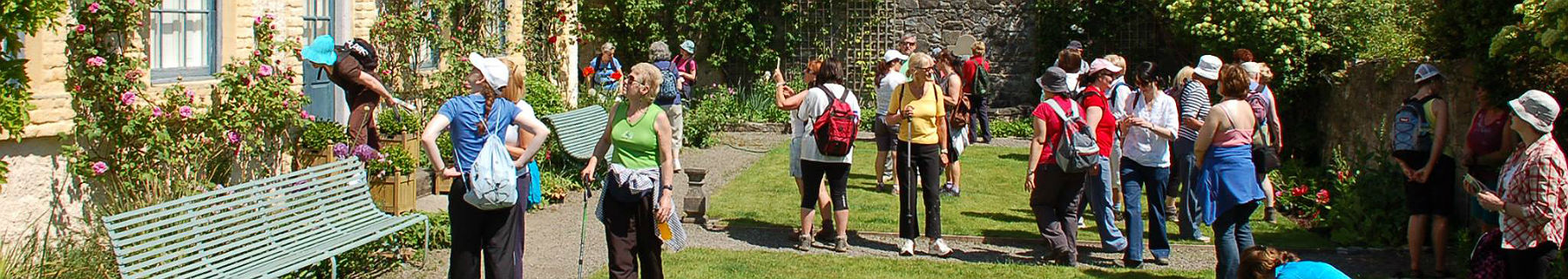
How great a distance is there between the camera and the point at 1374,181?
9.31 m

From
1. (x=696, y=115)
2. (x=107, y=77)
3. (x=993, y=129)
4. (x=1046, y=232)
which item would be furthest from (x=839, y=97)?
(x=993, y=129)

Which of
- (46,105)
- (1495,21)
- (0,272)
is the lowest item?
(0,272)

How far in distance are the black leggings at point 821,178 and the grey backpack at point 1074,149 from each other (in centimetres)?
129

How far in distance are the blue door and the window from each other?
147 centimetres

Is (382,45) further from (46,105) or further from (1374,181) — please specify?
(1374,181)

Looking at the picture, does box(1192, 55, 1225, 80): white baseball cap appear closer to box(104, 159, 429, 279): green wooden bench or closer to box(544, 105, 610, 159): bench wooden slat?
box(544, 105, 610, 159): bench wooden slat

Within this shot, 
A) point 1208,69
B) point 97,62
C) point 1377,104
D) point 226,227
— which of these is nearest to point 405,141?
point 97,62

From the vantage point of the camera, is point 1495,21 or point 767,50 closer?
point 1495,21

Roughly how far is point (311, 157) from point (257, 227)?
94.9 inches

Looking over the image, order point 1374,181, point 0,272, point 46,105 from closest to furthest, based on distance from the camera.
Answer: point 0,272, point 46,105, point 1374,181

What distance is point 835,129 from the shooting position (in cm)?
835

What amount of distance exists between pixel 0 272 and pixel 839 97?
4.37m

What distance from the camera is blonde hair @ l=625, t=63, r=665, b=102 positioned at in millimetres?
6634

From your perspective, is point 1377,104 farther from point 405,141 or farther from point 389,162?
point 389,162
